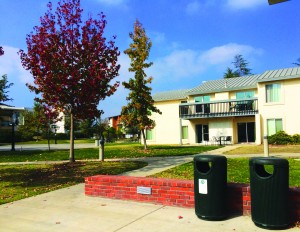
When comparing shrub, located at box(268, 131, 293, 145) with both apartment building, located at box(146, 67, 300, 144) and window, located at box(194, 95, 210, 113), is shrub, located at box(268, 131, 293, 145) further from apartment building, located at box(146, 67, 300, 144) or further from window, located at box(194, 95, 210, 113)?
window, located at box(194, 95, 210, 113)

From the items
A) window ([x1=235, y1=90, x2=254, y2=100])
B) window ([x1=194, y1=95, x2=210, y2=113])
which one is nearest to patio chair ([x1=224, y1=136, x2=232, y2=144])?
window ([x1=194, y1=95, x2=210, y2=113])

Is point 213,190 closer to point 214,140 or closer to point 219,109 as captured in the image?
point 219,109

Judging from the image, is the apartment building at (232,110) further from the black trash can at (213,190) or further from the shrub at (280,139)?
the black trash can at (213,190)

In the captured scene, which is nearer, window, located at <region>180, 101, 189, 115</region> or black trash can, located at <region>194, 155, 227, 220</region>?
black trash can, located at <region>194, 155, 227, 220</region>

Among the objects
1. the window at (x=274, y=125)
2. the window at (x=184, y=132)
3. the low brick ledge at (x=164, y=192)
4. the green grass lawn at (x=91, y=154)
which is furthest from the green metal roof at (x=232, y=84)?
the low brick ledge at (x=164, y=192)

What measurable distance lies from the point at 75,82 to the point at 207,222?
31.9 feet

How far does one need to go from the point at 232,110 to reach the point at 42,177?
2159 centimetres

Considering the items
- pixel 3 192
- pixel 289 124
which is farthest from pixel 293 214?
pixel 289 124

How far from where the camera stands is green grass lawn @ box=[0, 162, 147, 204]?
32.7 feet

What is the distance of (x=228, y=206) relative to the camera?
22.4ft

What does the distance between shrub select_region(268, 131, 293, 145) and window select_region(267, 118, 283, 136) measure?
1.44 m

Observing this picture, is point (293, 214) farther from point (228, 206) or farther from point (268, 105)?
point (268, 105)

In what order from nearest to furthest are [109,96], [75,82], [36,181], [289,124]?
[36,181]
[75,82]
[109,96]
[289,124]

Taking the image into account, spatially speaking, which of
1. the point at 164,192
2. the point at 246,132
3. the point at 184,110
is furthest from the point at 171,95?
the point at 164,192
